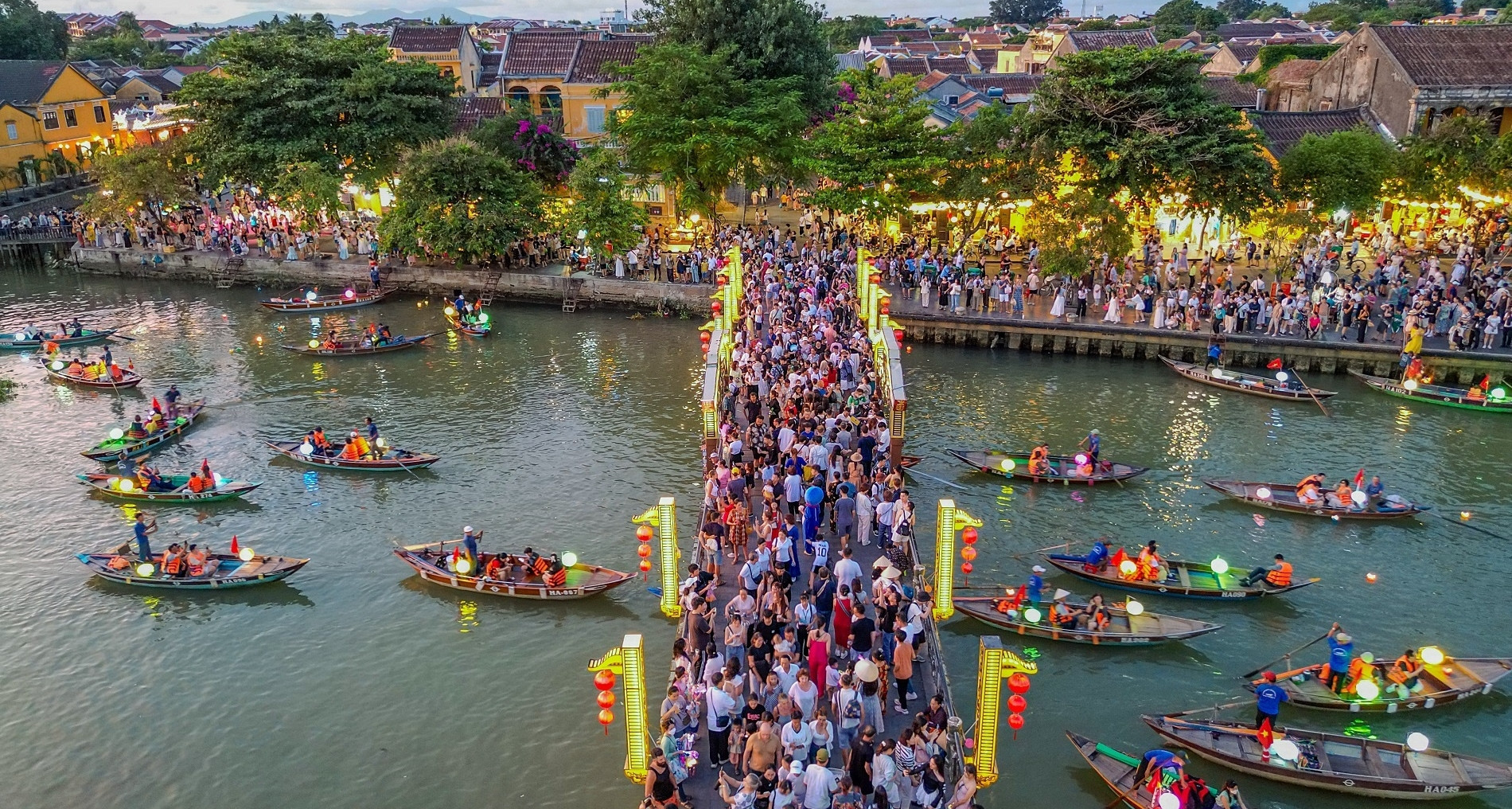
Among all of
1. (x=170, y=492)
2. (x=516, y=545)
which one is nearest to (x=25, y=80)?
(x=170, y=492)

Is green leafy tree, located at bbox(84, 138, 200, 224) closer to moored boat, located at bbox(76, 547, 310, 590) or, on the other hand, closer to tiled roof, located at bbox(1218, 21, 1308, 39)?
moored boat, located at bbox(76, 547, 310, 590)

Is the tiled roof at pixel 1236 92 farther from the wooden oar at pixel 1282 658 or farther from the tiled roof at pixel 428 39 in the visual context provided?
the tiled roof at pixel 428 39

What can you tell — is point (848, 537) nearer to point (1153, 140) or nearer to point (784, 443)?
point (784, 443)

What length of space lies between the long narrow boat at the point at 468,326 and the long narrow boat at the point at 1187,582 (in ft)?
87.5

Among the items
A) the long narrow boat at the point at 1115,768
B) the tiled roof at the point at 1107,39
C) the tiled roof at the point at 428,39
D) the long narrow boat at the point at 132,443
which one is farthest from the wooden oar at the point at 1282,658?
the tiled roof at the point at 428,39

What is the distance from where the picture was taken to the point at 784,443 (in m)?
21.9

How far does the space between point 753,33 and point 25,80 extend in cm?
5278

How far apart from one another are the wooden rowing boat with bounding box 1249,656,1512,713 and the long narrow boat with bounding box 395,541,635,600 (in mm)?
12336

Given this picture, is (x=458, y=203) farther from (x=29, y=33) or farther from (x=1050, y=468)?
(x=29, y=33)

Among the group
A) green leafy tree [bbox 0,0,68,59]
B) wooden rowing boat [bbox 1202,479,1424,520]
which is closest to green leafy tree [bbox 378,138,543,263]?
wooden rowing boat [bbox 1202,479,1424,520]

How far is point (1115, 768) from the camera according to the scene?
15992mm

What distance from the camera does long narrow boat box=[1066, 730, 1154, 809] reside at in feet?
50.3

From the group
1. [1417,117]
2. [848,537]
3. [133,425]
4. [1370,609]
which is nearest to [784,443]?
[848,537]

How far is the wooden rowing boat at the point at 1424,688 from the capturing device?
1775 cm
